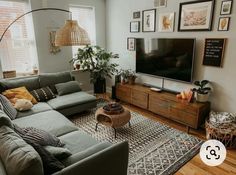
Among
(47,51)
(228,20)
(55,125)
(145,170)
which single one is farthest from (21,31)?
(228,20)

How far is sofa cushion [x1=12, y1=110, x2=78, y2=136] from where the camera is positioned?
7.93 feet

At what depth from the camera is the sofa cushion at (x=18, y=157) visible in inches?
45.7

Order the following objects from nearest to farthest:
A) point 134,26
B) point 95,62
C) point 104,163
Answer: point 104,163 < point 134,26 < point 95,62

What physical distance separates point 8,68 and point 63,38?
6.75ft

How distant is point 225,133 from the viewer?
105 inches

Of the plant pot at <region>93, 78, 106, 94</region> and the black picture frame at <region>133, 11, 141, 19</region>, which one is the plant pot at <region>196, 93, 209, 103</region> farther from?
the plant pot at <region>93, 78, 106, 94</region>

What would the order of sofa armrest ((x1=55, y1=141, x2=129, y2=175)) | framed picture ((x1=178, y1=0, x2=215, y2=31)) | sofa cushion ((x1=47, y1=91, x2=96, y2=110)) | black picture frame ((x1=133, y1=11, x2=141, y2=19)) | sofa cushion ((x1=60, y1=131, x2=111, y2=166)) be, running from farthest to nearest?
1. black picture frame ((x1=133, y1=11, x2=141, y2=19))
2. sofa cushion ((x1=47, y1=91, x2=96, y2=110))
3. framed picture ((x1=178, y1=0, x2=215, y2=31))
4. sofa cushion ((x1=60, y1=131, x2=111, y2=166))
5. sofa armrest ((x1=55, y1=141, x2=129, y2=175))

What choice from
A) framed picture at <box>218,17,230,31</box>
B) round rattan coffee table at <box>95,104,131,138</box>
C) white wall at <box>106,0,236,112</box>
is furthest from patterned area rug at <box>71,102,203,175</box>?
framed picture at <box>218,17,230,31</box>

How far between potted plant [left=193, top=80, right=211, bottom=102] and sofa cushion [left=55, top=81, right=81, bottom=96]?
7.85 ft

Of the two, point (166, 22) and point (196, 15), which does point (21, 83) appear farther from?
point (196, 15)

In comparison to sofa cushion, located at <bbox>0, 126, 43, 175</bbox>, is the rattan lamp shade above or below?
above

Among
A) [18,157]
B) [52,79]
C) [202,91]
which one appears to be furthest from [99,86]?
[18,157]

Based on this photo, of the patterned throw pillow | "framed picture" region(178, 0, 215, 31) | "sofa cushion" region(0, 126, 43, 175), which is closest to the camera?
"sofa cushion" region(0, 126, 43, 175)

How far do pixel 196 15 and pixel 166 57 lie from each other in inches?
34.5
